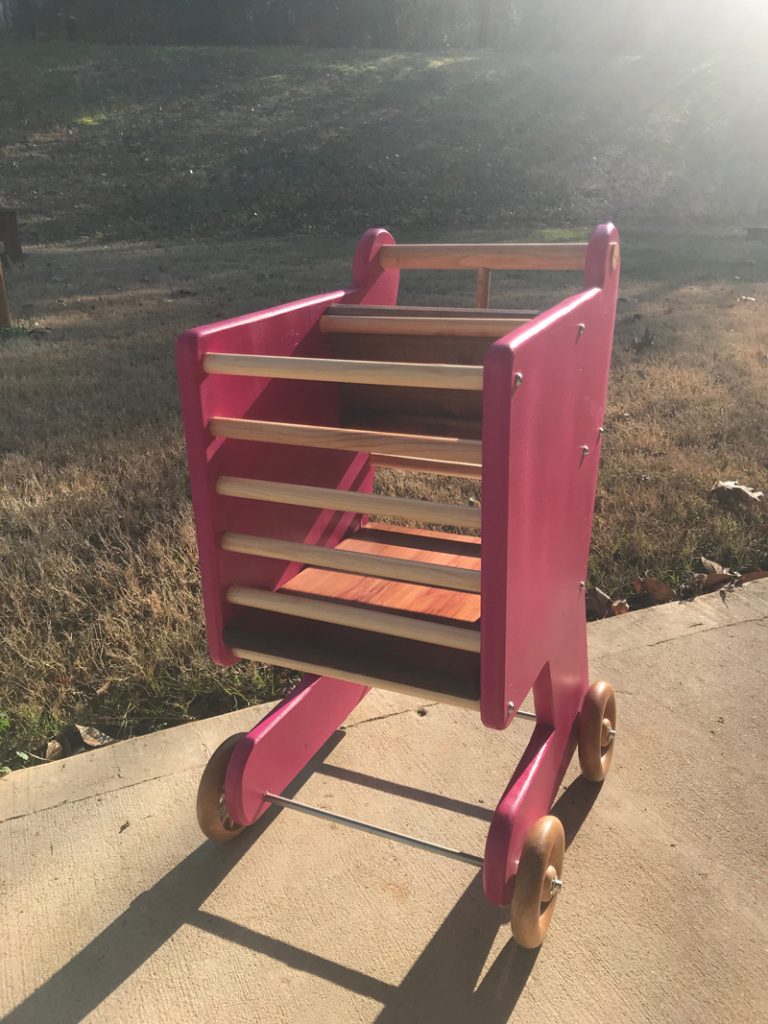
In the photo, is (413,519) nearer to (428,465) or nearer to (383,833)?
(428,465)

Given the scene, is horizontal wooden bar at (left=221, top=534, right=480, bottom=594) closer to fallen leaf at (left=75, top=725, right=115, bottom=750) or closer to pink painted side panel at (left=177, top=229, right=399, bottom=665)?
pink painted side panel at (left=177, top=229, right=399, bottom=665)

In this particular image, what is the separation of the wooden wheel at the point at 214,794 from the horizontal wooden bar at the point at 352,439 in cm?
75

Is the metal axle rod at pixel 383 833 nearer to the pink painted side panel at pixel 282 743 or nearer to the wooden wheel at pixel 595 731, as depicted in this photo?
the pink painted side panel at pixel 282 743

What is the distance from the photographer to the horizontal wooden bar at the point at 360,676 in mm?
1688

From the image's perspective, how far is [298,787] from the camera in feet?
7.45

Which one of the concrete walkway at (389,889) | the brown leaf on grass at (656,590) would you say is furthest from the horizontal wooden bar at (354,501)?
the brown leaf on grass at (656,590)

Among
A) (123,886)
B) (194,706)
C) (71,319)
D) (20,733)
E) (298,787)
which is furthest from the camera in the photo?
(71,319)

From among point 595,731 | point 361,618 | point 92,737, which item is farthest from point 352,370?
point 92,737

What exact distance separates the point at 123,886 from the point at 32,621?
1.19 m

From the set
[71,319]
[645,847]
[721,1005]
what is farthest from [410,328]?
[71,319]

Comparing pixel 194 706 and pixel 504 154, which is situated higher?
pixel 504 154

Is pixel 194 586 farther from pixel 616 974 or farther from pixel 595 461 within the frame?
pixel 616 974

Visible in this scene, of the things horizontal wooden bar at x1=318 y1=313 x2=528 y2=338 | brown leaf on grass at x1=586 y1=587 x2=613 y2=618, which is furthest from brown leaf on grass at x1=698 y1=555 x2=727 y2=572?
horizontal wooden bar at x1=318 y1=313 x2=528 y2=338

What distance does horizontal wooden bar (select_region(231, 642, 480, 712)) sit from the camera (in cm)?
169
